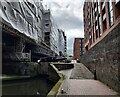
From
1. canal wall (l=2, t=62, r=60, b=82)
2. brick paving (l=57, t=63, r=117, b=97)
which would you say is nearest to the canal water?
brick paving (l=57, t=63, r=117, b=97)

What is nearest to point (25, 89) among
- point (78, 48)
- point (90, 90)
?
point (90, 90)

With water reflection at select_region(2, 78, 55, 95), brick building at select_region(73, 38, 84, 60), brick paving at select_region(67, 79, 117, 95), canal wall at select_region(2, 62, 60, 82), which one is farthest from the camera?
brick building at select_region(73, 38, 84, 60)

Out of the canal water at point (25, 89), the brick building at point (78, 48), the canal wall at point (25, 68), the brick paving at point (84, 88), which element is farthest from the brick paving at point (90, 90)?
the brick building at point (78, 48)

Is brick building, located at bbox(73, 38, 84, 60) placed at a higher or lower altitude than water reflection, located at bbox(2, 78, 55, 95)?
higher

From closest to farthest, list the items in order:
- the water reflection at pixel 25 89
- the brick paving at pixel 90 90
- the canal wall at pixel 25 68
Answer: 1. the brick paving at pixel 90 90
2. the water reflection at pixel 25 89
3. the canal wall at pixel 25 68

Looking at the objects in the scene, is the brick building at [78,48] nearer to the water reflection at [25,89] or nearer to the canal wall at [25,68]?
the canal wall at [25,68]

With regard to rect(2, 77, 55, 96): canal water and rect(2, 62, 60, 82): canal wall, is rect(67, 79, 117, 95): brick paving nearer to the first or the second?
rect(2, 77, 55, 96): canal water

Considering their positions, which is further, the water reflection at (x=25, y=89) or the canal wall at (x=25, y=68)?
the canal wall at (x=25, y=68)

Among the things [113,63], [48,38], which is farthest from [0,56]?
[48,38]

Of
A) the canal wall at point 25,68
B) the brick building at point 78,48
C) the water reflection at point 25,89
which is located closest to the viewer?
the water reflection at point 25,89

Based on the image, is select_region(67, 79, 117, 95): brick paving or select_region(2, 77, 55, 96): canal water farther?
select_region(2, 77, 55, 96): canal water

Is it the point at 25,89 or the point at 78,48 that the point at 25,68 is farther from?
the point at 78,48

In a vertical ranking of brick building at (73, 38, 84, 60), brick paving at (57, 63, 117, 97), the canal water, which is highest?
brick building at (73, 38, 84, 60)

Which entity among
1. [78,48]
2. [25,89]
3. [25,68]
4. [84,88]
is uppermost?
[78,48]
